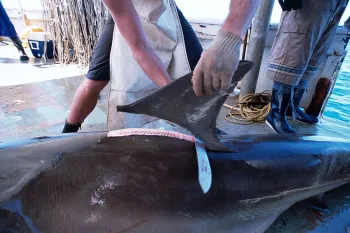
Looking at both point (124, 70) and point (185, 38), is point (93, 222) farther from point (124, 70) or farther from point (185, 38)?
point (185, 38)

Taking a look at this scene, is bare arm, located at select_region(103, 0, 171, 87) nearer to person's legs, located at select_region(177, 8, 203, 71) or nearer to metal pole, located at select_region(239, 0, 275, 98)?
person's legs, located at select_region(177, 8, 203, 71)

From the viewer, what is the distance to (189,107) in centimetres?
113

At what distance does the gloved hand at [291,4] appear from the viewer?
2502mm

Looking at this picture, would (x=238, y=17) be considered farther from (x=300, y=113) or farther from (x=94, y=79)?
(x=300, y=113)

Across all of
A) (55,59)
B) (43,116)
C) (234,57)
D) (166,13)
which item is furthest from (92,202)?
A: (55,59)

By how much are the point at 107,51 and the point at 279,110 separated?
213cm

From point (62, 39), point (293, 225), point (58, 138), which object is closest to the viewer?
point (58, 138)

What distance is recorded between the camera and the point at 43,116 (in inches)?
110

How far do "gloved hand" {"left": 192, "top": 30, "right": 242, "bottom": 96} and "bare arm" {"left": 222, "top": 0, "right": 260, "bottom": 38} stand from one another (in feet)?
0.45

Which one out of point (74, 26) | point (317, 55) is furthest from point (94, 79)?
point (74, 26)

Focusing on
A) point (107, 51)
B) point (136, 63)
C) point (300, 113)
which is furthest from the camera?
point (300, 113)

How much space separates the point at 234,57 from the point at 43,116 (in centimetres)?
251

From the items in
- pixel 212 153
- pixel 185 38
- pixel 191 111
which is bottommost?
pixel 212 153

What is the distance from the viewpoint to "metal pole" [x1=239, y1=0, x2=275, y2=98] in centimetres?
332
